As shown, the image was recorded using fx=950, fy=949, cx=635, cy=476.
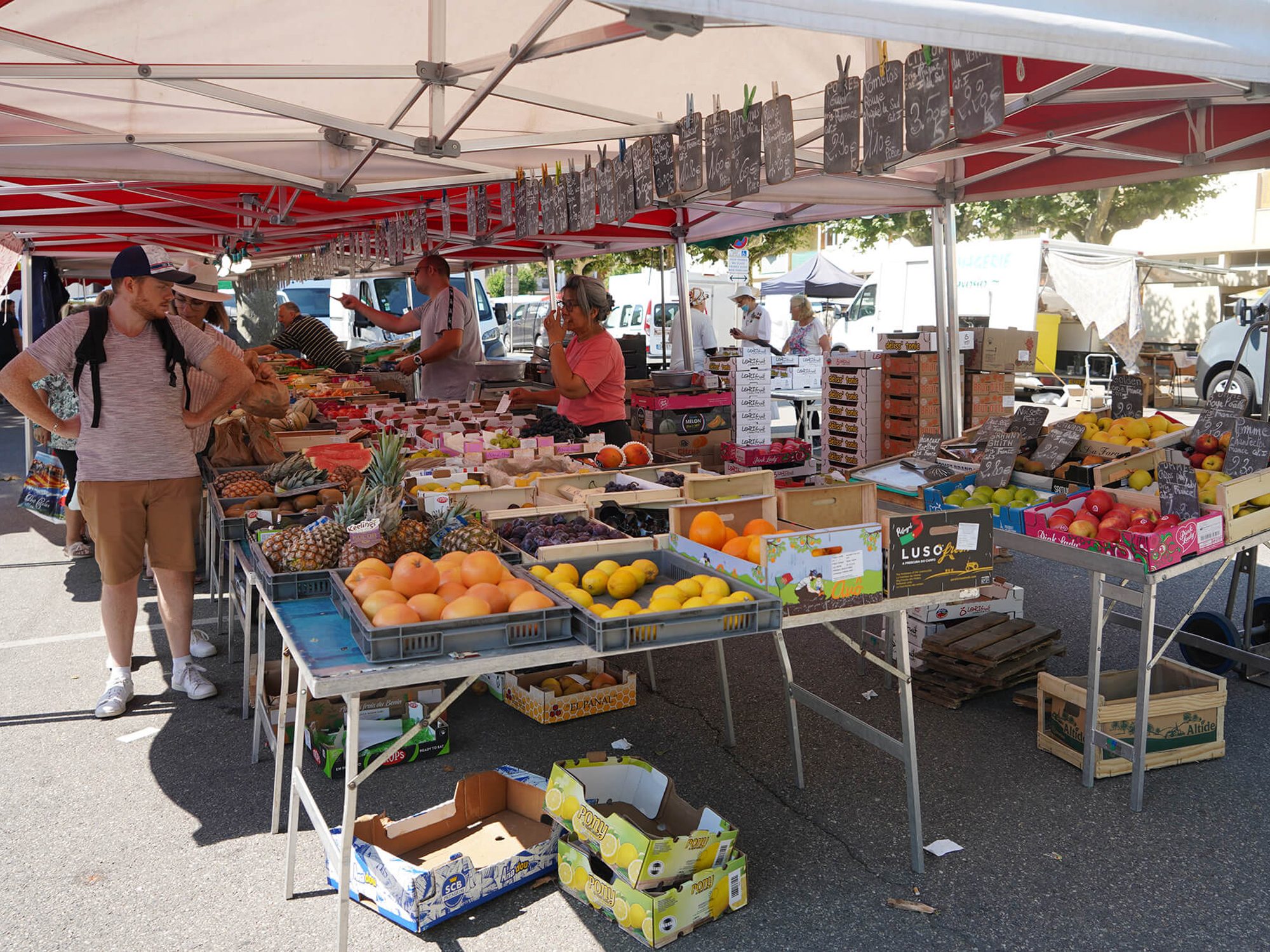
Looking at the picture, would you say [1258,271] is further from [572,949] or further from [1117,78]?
[572,949]

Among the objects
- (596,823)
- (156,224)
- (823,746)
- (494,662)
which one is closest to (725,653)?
(823,746)

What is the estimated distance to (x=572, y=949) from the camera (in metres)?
2.68

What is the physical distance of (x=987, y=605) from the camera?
4922 millimetres

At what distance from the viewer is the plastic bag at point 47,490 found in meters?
7.05

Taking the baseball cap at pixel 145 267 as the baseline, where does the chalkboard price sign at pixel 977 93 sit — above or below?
above

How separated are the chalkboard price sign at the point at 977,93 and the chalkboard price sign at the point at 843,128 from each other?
63 centimetres

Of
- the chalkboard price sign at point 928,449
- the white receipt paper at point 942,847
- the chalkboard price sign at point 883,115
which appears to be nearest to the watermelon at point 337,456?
the chalkboard price sign at point 883,115

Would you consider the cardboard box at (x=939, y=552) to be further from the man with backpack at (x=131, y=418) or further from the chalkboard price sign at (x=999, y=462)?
the man with backpack at (x=131, y=418)

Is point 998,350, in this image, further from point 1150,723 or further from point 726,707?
point 726,707

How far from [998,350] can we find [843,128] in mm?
6077

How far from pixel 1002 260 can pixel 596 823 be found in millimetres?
17335

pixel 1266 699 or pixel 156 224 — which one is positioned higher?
pixel 156 224

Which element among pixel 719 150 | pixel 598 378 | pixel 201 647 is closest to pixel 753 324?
pixel 598 378

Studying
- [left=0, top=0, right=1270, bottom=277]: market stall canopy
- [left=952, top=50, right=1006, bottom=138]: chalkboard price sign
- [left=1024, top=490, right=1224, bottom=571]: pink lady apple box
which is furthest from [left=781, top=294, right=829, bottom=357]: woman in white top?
[left=952, top=50, right=1006, bottom=138]: chalkboard price sign
